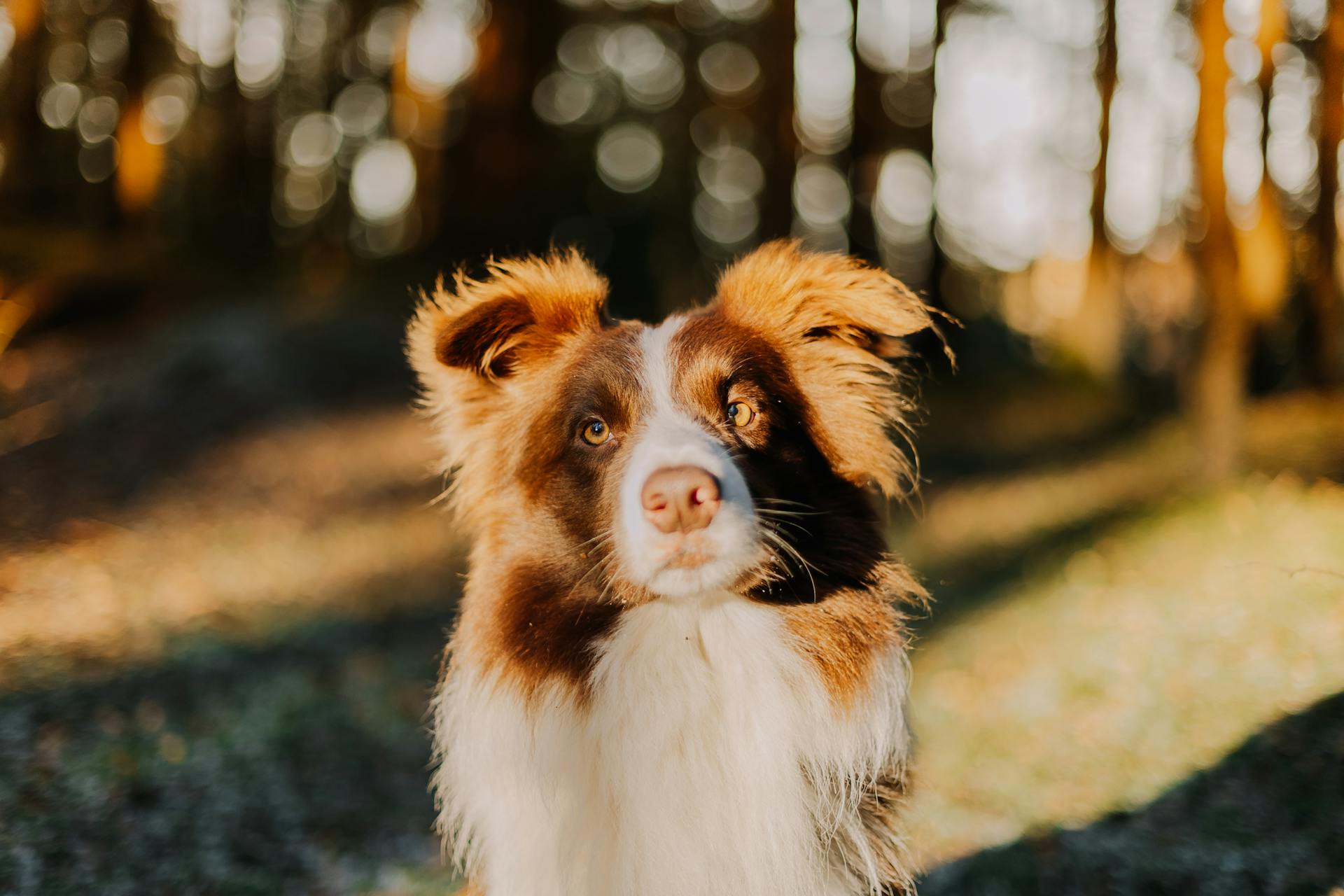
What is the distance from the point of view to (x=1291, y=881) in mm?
3971

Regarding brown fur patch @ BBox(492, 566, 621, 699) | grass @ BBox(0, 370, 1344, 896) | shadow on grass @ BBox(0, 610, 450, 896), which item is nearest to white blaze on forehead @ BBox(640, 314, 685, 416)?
brown fur patch @ BBox(492, 566, 621, 699)

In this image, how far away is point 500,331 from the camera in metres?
3.75

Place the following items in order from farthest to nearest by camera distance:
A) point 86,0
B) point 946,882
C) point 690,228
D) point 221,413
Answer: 1. point 690,228
2. point 86,0
3. point 221,413
4. point 946,882

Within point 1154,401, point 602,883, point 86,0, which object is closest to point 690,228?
point 1154,401

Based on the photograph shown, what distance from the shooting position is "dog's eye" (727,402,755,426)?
3422mm

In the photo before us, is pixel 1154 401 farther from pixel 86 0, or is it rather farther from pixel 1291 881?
pixel 86 0

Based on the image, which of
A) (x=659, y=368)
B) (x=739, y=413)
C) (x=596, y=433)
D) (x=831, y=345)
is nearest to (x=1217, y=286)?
(x=831, y=345)

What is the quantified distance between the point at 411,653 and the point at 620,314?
306 inches

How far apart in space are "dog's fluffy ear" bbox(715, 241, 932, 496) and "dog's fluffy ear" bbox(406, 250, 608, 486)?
618mm

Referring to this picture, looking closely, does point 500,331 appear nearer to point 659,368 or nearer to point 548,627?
point 659,368

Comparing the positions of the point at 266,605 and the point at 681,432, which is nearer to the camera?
the point at 681,432

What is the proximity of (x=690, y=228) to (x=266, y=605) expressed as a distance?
1261cm

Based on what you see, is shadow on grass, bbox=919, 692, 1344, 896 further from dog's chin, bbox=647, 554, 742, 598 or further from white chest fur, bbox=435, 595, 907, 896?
dog's chin, bbox=647, 554, 742, 598

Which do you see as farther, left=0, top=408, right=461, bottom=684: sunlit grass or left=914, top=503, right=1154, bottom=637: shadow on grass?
left=914, top=503, right=1154, bottom=637: shadow on grass
